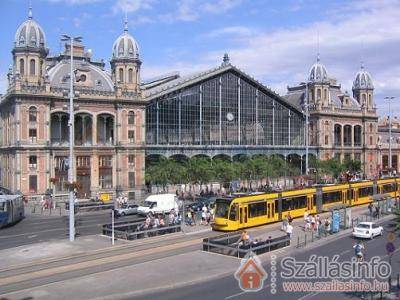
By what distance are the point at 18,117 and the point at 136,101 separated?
17036 millimetres

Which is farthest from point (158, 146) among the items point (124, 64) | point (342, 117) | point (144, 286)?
point (144, 286)

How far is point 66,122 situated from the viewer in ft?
241

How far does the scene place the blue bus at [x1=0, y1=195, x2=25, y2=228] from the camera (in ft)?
154

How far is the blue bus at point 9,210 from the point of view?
46812mm

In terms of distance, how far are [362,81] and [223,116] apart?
149 ft

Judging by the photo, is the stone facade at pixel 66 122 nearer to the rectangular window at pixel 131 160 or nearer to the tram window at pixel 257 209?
the rectangular window at pixel 131 160

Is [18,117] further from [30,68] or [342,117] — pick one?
[342,117]

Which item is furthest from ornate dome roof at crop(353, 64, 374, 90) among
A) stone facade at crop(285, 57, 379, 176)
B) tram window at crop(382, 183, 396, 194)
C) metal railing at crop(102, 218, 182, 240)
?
metal railing at crop(102, 218, 182, 240)

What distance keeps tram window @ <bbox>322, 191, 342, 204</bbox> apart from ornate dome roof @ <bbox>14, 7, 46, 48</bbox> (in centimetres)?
4260

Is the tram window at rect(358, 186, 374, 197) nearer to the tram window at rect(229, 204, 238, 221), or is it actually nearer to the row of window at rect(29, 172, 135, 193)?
the tram window at rect(229, 204, 238, 221)

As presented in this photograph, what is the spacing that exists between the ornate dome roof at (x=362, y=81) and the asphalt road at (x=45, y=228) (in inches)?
3073

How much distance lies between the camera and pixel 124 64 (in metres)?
77.8

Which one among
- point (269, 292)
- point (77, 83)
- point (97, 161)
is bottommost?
point (269, 292)

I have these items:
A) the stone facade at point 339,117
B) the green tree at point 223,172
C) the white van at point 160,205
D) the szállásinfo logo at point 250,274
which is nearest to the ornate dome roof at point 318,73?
the stone facade at point 339,117
